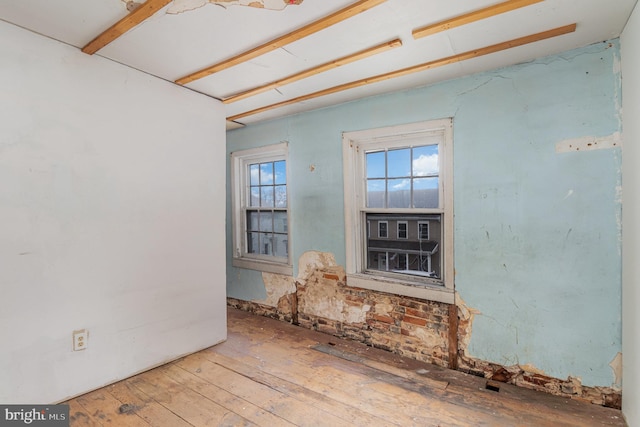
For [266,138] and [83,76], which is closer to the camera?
[83,76]

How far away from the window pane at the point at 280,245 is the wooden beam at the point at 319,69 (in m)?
1.70

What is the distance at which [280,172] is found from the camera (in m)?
3.84

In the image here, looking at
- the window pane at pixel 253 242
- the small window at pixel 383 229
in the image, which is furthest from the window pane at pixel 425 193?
the window pane at pixel 253 242

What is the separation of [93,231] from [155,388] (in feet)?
4.06

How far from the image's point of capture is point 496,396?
2135 millimetres

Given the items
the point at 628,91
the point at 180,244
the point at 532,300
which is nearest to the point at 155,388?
the point at 180,244

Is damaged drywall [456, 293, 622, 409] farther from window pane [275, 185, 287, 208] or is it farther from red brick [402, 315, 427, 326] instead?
window pane [275, 185, 287, 208]

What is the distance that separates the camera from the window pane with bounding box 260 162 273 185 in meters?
3.92

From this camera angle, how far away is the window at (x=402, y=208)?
2619 millimetres

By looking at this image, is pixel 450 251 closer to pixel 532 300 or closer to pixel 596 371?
pixel 532 300

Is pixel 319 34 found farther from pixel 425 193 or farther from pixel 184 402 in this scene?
pixel 184 402

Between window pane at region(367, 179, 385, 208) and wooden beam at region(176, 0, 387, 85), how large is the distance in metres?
1.56

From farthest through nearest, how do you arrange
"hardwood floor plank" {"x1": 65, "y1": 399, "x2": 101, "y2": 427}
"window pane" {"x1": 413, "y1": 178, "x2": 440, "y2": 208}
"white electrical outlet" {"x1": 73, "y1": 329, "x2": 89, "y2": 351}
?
"window pane" {"x1": 413, "y1": 178, "x2": 440, "y2": 208}
"white electrical outlet" {"x1": 73, "y1": 329, "x2": 89, "y2": 351}
"hardwood floor plank" {"x1": 65, "y1": 399, "x2": 101, "y2": 427}

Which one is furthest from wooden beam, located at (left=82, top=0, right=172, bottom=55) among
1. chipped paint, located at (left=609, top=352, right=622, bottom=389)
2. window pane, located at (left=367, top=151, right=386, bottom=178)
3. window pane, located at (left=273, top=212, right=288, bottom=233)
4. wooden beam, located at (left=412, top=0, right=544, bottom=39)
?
chipped paint, located at (left=609, top=352, right=622, bottom=389)
